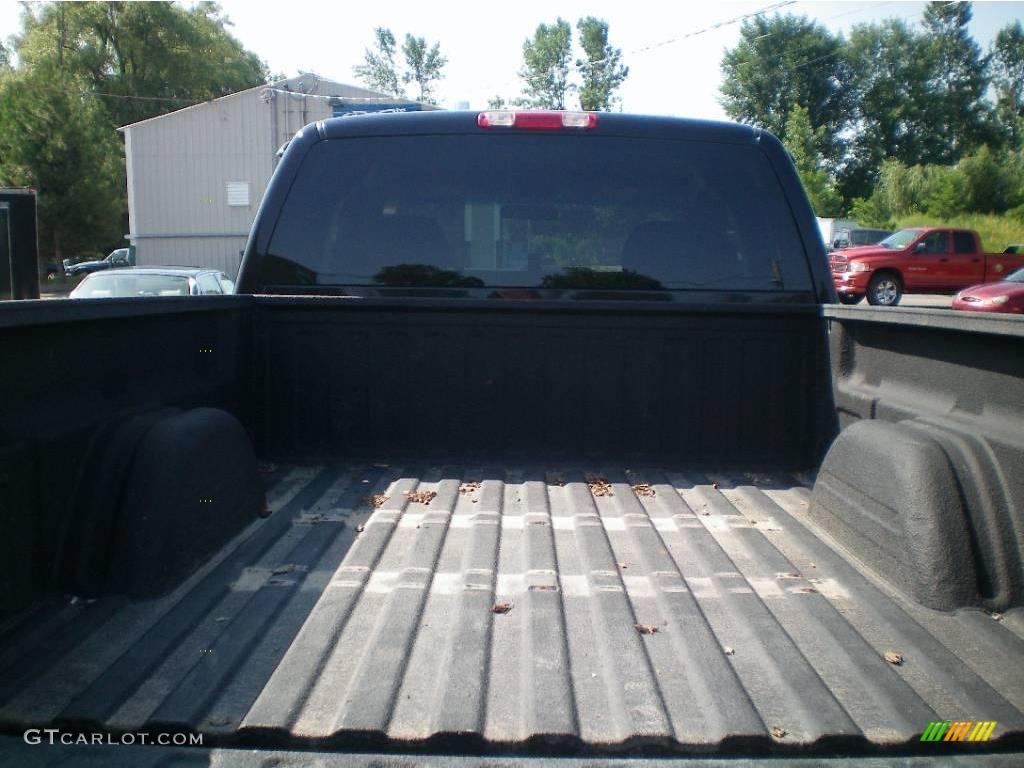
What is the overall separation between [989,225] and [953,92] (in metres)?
28.8

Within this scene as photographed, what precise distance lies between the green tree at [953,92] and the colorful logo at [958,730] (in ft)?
232

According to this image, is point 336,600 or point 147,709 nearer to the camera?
point 147,709

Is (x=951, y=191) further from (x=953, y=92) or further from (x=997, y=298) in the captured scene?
Result: (x=997, y=298)

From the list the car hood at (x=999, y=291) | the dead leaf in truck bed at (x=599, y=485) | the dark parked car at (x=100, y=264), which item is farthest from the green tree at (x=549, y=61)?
the dead leaf in truck bed at (x=599, y=485)

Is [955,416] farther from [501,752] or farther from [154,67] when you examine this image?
[154,67]

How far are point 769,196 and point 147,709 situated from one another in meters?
2.81

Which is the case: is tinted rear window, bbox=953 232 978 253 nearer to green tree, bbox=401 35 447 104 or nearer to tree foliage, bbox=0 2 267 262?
tree foliage, bbox=0 2 267 262

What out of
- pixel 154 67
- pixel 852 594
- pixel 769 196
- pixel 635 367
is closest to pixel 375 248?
pixel 635 367

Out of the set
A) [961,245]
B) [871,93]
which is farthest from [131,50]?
→ [871,93]

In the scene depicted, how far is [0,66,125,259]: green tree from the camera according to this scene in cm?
2815

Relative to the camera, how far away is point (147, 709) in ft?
5.83

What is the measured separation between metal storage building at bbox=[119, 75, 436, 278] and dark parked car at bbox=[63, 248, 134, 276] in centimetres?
319

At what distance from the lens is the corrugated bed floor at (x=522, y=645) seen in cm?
173

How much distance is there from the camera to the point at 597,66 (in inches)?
2665
